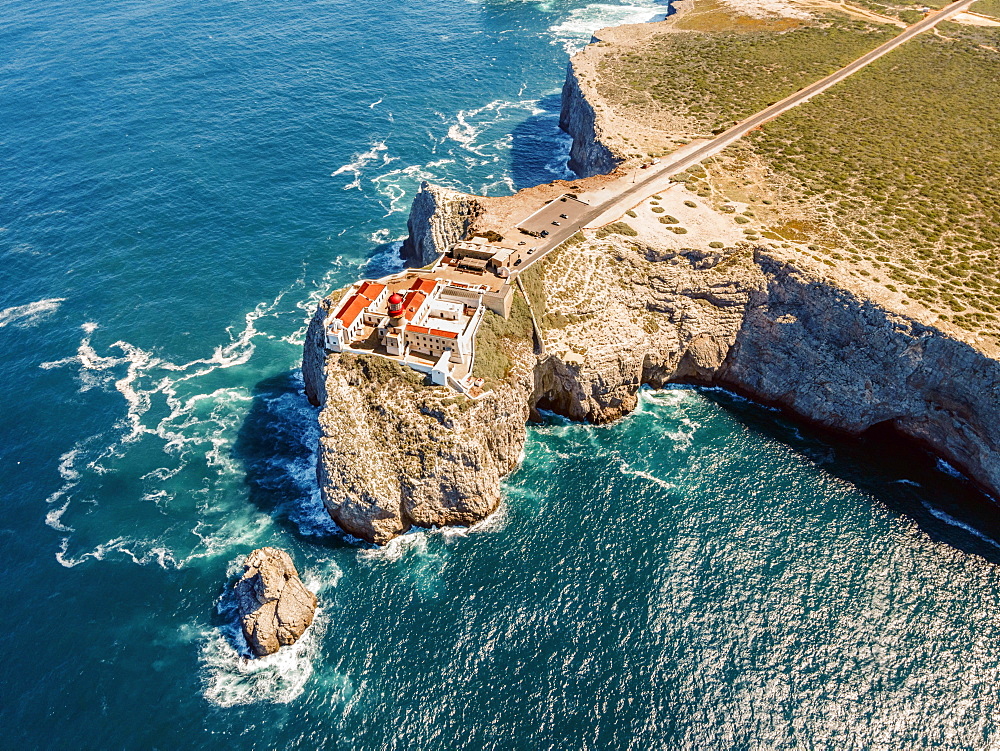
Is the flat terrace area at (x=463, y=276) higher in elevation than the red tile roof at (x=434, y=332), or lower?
higher

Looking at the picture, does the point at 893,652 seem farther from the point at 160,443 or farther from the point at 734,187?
the point at 160,443

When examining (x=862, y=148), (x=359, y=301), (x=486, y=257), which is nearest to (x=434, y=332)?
(x=359, y=301)

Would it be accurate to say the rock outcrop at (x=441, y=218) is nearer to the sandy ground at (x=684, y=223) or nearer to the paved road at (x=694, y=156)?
the paved road at (x=694, y=156)

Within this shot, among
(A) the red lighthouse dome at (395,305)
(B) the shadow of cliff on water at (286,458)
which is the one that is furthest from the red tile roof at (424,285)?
(B) the shadow of cliff on water at (286,458)

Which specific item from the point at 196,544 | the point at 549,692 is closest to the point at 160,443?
the point at 196,544

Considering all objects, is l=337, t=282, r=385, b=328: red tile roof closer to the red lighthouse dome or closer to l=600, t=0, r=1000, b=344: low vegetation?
the red lighthouse dome
